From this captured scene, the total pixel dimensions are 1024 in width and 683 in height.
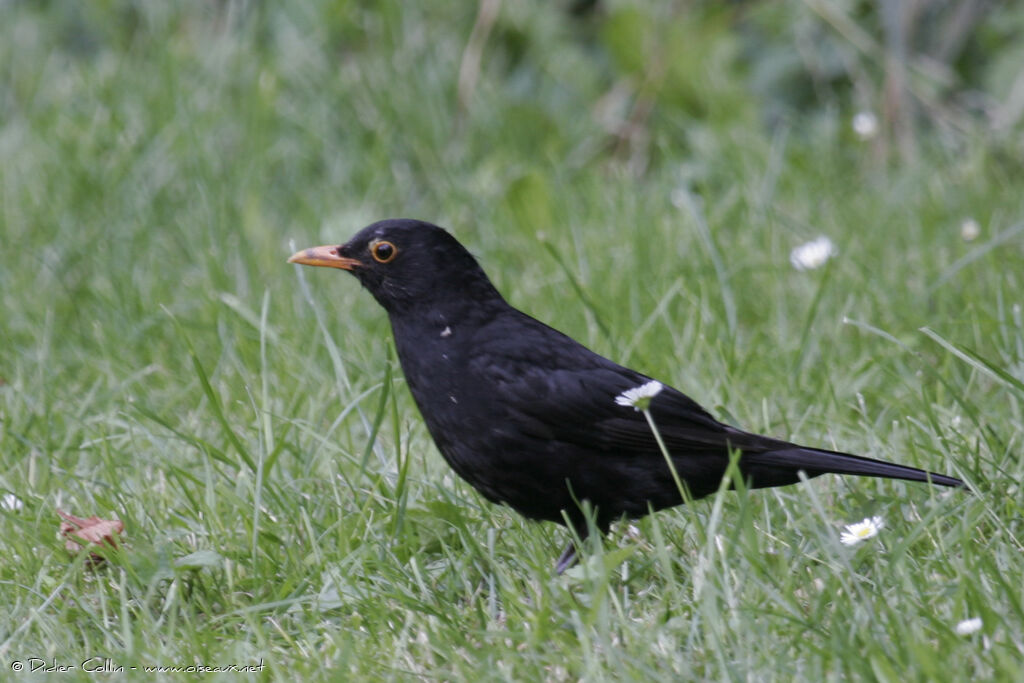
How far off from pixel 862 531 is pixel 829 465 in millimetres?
160

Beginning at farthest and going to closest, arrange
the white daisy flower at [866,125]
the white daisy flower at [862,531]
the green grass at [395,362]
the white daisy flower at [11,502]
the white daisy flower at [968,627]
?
the white daisy flower at [866,125], the white daisy flower at [11,502], the white daisy flower at [862,531], the green grass at [395,362], the white daisy flower at [968,627]

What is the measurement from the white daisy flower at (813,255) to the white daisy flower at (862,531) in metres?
1.65

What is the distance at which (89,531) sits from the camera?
3.00m

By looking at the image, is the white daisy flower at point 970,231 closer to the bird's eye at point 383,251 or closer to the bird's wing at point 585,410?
the bird's wing at point 585,410

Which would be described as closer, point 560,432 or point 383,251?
point 560,432

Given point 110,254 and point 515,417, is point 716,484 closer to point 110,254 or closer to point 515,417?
point 515,417

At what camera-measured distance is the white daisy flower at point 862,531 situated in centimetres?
285

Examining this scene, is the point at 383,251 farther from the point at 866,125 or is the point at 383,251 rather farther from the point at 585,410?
the point at 866,125

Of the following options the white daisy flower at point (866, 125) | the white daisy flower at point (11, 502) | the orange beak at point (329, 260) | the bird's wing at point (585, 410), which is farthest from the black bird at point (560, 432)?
the white daisy flower at point (866, 125)

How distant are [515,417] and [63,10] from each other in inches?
201

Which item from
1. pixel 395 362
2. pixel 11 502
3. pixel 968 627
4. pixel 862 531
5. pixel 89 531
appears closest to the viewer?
pixel 968 627

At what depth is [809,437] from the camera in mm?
3635

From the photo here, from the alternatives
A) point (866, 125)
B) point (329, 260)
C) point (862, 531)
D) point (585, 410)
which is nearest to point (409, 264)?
point (329, 260)

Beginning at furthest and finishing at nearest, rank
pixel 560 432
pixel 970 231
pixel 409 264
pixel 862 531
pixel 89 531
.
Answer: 1. pixel 970 231
2. pixel 409 264
3. pixel 560 432
4. pixel 89 531
5. pixel 862 531
